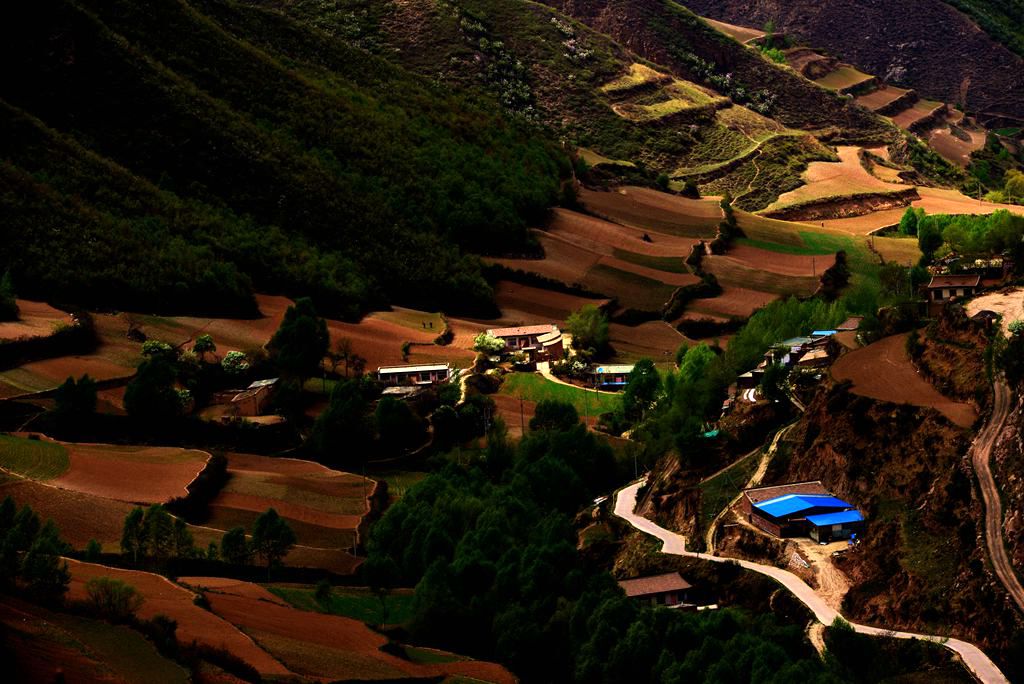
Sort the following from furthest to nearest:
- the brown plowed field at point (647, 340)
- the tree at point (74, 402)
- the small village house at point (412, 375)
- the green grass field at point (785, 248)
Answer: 1. the green grass field at point (785, 248)
2. the brown plowed field at point (647, 340)
3. the small village house at point (412, 375)
4. the tree at point (74, 402)

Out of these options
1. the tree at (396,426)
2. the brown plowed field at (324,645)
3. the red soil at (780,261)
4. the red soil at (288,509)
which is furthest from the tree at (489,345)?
the brown plowed field at (324,645)

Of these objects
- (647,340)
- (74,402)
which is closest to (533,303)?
(647,340)

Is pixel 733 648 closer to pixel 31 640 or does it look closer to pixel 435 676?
pixel 435 676

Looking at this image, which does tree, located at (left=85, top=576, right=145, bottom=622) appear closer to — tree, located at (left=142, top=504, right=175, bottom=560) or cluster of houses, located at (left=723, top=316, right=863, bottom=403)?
tree, located at (left=142, top=504, right=175, bottom=560)

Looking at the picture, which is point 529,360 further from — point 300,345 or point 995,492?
point 995,492

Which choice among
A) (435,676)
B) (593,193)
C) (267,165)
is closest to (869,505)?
(435,676)

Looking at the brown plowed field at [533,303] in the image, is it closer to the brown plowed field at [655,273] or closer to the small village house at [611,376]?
the brown plowed field at [655,273]
